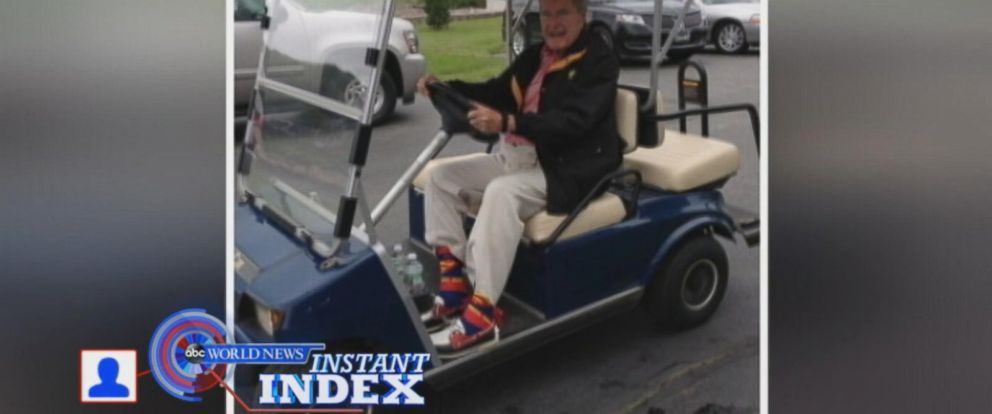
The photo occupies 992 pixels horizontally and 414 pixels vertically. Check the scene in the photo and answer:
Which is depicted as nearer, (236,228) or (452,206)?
(236,228)

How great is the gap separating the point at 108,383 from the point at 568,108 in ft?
3.92

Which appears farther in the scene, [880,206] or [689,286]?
[689,286]

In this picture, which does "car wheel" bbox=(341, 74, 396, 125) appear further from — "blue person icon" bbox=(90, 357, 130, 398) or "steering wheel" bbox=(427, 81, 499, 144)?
"blue person icon" bbox=(90, 357, 130, 398)

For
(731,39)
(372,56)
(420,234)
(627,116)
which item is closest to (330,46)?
(372,56)

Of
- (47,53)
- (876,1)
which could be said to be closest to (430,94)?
(47,53)

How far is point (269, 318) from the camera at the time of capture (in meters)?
1.94

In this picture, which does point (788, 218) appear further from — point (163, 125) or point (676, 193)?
point (163, 125)

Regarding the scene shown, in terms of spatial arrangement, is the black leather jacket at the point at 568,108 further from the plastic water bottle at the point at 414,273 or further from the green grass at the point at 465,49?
the plastic water bottle at the point at 414,273

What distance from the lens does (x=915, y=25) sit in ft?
6.60

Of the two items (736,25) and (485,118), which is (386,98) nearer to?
(485,118)

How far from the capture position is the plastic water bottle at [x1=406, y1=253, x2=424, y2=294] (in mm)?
2117

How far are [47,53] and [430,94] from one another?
32.5 inches

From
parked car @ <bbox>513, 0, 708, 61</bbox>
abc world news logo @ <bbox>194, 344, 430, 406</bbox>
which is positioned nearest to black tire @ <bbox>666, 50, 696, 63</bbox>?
parked car @ <bbox>513, 0, 708, 61</bbox>

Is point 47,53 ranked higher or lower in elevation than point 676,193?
higher
